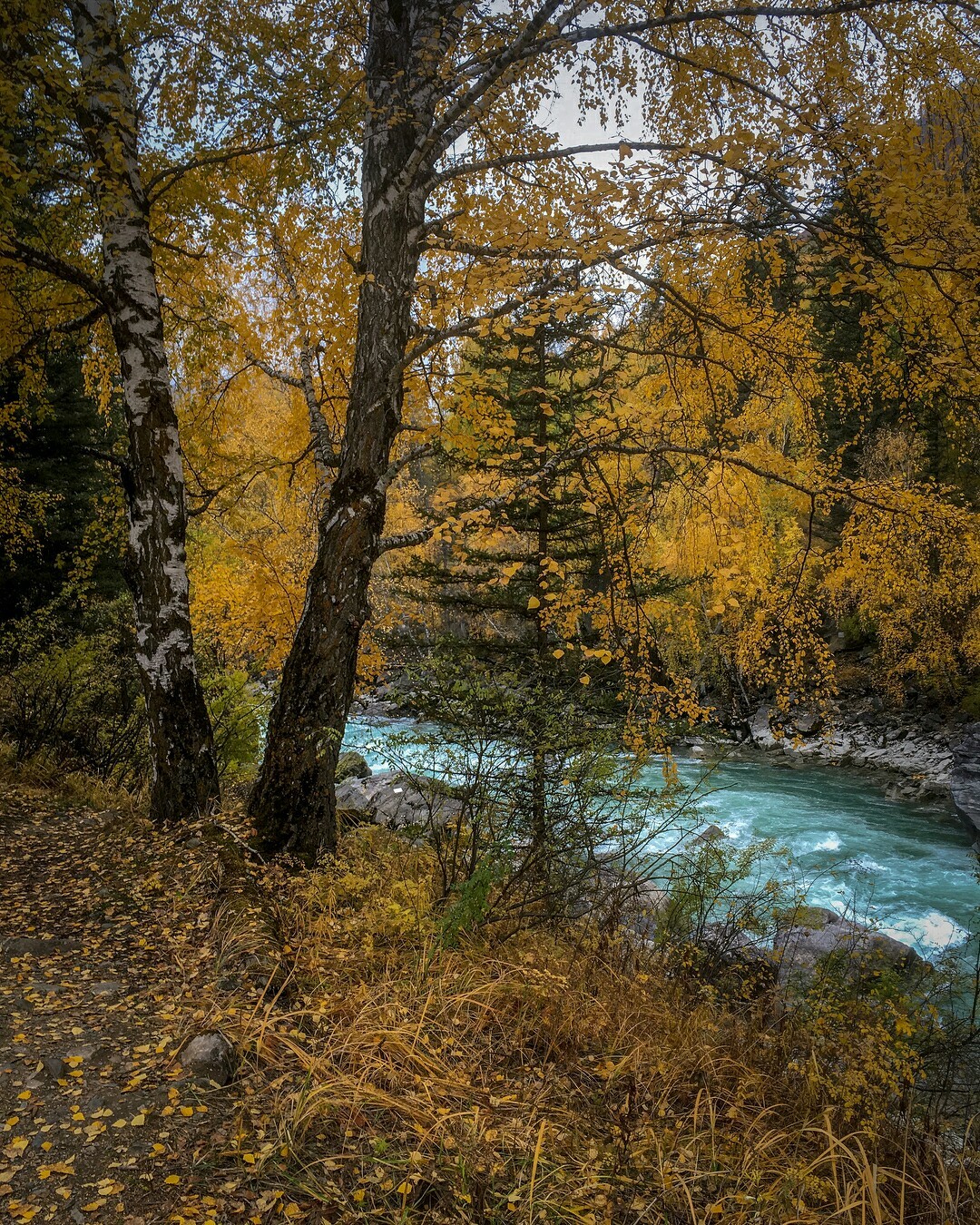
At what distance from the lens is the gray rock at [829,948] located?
15.5 feet

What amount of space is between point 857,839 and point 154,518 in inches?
442

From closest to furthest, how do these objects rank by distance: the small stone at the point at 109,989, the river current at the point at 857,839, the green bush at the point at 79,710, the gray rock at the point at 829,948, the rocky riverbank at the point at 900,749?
1. the small stone at the point at 109,989
2. the gray rock at the point at 829,948
3. the green bush at the point at 79,710
4. the river current at the point at 857,839
5. the rocky riverbank at the point at 900,749

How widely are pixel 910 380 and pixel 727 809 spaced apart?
9.28 meters

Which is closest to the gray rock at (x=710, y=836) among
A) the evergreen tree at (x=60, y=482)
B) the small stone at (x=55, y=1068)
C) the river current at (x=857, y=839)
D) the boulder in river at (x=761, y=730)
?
the river current at (x=857, y=839)

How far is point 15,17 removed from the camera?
3525mm

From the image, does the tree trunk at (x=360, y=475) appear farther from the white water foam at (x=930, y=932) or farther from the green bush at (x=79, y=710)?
the white water foam at (x=930, y=932)

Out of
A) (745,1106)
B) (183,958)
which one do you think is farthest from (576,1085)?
(183,958)

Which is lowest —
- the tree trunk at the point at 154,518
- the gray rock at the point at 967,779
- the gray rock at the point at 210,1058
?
the gray rock at the point at 967,779

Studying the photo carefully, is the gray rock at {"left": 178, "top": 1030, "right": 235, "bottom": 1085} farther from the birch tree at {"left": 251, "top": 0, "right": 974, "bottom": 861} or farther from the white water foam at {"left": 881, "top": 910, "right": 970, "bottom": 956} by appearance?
the white water foam at {"left": 881, "top": 910, "right": 970, "bottom": 956}

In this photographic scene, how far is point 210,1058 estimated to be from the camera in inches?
93.9

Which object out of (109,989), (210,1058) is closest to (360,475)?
(109,989)

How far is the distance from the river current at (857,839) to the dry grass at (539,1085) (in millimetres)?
1164

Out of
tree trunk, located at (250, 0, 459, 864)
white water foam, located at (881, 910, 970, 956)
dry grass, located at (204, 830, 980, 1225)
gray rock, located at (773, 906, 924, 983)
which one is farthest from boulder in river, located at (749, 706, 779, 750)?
tree trunk, located at (250, 0, 459, 864)

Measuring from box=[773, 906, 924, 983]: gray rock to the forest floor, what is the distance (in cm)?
391
